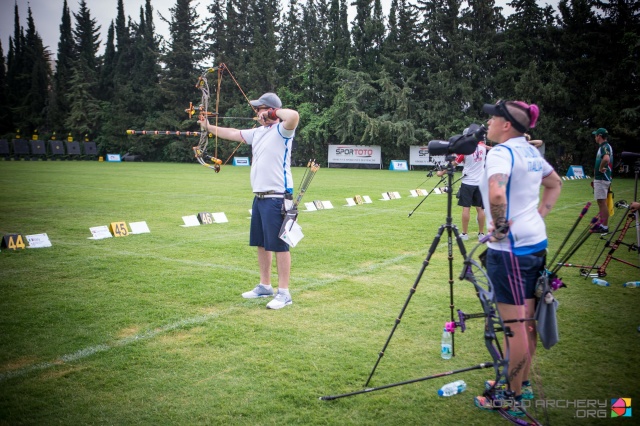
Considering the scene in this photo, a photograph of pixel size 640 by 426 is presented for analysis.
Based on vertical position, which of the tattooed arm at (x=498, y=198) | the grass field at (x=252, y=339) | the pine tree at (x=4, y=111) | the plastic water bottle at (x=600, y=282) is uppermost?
the pine tree at (x=4, y=111)

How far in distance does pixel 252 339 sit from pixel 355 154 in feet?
152

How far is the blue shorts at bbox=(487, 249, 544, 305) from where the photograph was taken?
3.47m

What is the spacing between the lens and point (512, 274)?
3.47 metres

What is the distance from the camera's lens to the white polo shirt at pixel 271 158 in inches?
243

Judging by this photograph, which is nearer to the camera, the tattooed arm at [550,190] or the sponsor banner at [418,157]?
the tattooed arm at [550,190]

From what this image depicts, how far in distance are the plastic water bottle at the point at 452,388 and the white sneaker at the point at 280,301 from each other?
8.62ft

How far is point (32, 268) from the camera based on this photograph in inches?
313

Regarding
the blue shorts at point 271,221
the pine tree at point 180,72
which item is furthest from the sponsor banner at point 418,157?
the blue shorts at point 271,221

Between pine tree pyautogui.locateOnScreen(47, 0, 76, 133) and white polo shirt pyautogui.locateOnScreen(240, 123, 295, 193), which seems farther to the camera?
pine tree pyautogui.locateOnScreen(47, 0, 76, 133)


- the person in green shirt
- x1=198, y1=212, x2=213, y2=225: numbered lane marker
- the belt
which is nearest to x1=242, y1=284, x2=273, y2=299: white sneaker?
the belt

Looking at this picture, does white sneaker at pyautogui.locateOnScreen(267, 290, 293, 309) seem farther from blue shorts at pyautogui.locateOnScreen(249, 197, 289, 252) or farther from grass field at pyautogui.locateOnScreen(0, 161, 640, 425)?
blue shorts at pyautogui.locateOnScreen(249, 197, 289, 252)

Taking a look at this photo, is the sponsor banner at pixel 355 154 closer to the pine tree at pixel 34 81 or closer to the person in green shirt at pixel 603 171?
the person in green shirt at pixel 603 171

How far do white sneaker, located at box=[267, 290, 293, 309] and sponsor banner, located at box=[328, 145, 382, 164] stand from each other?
44.5 m

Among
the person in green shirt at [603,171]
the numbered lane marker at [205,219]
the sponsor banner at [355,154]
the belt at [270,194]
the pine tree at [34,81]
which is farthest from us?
the pine tree at [34,81]
